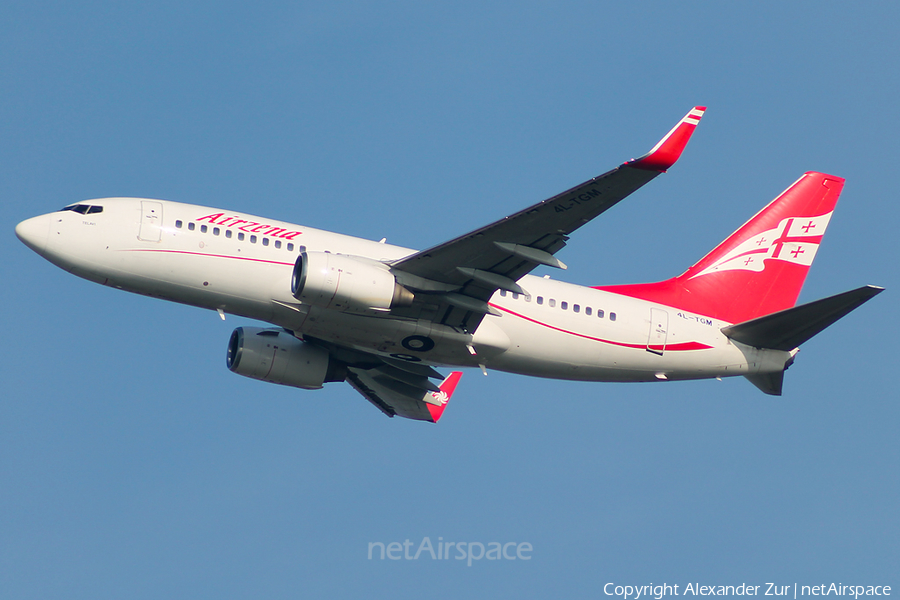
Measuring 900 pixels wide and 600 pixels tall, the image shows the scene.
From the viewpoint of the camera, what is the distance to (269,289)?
3167 cm

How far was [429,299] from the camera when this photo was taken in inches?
1266

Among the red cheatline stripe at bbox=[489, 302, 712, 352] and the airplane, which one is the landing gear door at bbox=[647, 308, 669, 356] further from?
the red cheatline stripe at bbox=[489, 302, 712, 352]

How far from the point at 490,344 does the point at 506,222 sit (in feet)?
19.6

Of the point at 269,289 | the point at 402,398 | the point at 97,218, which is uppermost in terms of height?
the point at 97,218

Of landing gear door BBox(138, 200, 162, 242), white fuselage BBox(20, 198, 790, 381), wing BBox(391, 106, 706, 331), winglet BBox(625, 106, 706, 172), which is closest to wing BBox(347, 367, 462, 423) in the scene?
white fuselage BBox(20, 198, 790, 381)

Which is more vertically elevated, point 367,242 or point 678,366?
point 367,242

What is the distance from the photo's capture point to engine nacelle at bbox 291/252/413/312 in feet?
98.4

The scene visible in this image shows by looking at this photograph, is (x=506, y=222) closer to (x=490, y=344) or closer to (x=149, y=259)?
(x=490, y=344)

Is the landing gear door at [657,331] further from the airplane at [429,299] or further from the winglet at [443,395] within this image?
the winglet at [443,395]

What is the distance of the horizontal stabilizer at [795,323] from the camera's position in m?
32.3

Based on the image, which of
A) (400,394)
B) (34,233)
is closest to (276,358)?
(400,394)

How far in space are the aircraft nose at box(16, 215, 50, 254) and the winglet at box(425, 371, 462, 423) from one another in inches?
642

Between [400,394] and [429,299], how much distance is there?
878cm

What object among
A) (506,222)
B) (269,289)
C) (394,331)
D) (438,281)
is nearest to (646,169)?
(506,222)
